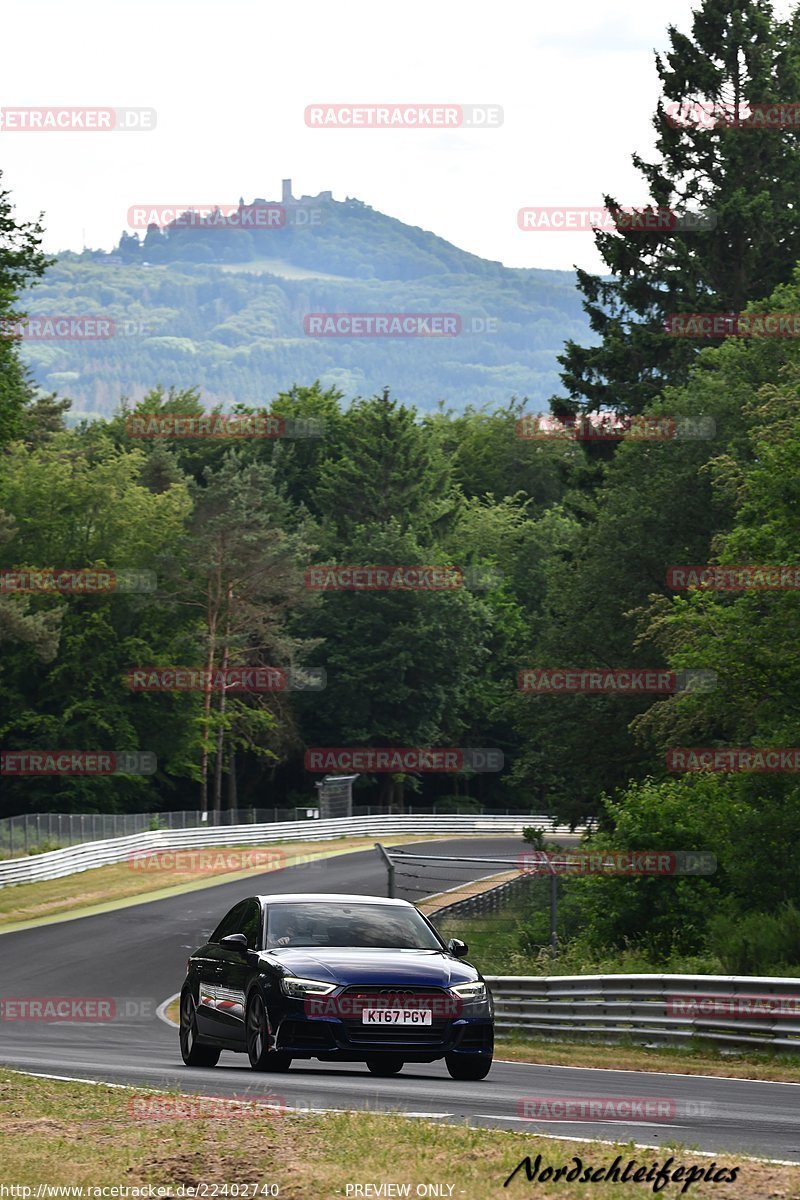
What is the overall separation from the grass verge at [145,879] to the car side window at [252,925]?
102ft

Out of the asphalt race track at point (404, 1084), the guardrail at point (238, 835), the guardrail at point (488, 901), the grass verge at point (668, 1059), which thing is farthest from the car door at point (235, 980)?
the guardrail at point (238, 835)

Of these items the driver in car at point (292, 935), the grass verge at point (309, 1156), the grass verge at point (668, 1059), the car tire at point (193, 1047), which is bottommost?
the grass verge at point (668, 1059)

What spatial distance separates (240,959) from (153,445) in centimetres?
8775

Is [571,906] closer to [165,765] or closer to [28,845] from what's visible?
[28,845]

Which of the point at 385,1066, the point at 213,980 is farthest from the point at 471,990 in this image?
the point at 213,980

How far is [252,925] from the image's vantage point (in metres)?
15.5

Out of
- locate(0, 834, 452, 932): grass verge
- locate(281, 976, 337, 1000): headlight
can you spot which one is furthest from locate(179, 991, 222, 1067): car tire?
locate(0, 834, 452, 932): grass verge

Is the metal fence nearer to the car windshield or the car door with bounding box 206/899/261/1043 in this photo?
the car door with bounding box 206/899/261/1043

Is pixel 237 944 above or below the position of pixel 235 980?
above

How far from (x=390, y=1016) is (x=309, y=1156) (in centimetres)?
526

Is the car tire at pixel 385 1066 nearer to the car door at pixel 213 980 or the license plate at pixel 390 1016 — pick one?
the license plate at pixel 390 1016

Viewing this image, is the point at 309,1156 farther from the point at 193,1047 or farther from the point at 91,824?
the point at 91,824

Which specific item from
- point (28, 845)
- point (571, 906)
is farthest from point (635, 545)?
point (28, 845)

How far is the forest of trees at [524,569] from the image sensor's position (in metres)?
31.6
